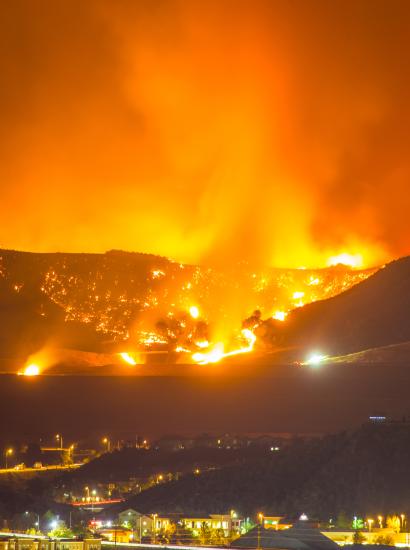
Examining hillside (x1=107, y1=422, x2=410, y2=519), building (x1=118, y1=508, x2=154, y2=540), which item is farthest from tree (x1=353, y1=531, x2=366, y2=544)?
building (x1=118, y1=508, x2=154, y2=540)

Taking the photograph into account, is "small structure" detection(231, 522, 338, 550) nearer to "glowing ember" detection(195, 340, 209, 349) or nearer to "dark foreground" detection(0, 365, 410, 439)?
"dark foreground" detection(0, 365, 410, 439)

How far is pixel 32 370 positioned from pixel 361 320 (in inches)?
704

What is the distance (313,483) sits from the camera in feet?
215

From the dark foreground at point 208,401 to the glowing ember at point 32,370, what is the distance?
377 cm

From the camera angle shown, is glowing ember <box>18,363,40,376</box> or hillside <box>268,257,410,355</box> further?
glowing ember <box>18,363,40,376</box>

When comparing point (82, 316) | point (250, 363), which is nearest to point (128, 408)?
point (250, 363)

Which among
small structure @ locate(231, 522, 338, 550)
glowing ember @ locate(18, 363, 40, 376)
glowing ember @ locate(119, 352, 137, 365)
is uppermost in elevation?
glowing ember @ locate(119, 352, 137, 365)

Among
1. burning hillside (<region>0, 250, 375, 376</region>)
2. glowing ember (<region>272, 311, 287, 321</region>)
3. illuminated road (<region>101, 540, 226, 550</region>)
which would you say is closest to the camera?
illuminated road (<region>101, 540, 226, 550</region>)

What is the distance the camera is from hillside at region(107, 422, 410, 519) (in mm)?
62688

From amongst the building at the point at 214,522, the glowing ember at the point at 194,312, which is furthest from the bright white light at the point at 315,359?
the building at the point at 214,522

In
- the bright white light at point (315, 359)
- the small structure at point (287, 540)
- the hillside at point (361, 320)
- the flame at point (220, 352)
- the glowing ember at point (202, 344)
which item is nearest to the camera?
the small structure at point (287, 540)

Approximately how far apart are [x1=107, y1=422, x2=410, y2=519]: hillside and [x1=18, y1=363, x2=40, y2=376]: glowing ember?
28.3 m

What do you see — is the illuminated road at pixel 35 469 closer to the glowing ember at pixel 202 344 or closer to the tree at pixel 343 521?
the glowing ember at pixel 202 344

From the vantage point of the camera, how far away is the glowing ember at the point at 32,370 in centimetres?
9788
